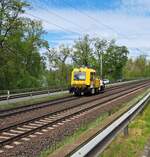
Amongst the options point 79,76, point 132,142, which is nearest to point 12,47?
point 79,76

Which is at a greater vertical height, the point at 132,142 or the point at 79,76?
the point at 79,76

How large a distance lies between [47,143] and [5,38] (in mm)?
37172

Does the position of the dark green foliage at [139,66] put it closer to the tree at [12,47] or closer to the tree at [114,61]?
the tree at [114,61]

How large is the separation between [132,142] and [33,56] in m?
62.2

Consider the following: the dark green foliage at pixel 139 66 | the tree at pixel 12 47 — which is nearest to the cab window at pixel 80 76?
the tree at pixel 12 47

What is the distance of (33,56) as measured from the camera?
71.4 meters

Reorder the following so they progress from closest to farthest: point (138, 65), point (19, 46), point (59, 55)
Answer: point (19, 46)
point (59, 55)
point (138, 65)

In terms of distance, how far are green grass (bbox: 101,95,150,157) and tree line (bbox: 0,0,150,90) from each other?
36.3 metres

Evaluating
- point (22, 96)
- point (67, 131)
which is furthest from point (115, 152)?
point (22, 96)

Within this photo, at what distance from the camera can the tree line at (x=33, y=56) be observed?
48.2m

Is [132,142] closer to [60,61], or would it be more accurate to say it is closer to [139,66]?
[60,61]

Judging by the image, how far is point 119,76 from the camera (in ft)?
394

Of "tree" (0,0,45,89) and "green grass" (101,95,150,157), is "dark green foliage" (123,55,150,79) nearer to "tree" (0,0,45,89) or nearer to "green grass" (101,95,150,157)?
"tree" (0,0,45,89)

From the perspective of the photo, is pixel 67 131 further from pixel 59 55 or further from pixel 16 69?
pixel 59 55
